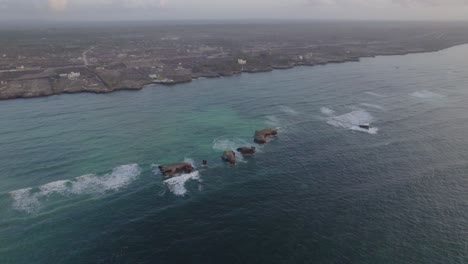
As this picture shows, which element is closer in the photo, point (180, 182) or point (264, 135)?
point (180, 182)

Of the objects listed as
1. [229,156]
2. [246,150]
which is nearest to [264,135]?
[246,150]

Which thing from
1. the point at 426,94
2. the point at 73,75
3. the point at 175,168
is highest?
the point at 73,75

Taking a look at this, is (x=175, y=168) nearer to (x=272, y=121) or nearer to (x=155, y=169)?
(x=155, y=169)

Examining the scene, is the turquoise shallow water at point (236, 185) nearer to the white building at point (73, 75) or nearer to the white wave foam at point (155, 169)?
the white wave foam at point (155, 169)

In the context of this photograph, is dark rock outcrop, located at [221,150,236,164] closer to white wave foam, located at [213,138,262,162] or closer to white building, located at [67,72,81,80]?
white wave foam, located at [213,138,262,162]

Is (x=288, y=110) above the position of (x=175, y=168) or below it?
above

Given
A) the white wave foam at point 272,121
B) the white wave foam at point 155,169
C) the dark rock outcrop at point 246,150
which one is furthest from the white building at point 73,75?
the dark rock outcrop at point 246,150

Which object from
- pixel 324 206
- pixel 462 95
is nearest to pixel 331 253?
pixel 324 206

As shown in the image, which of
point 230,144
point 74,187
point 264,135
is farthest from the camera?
point 264,135
